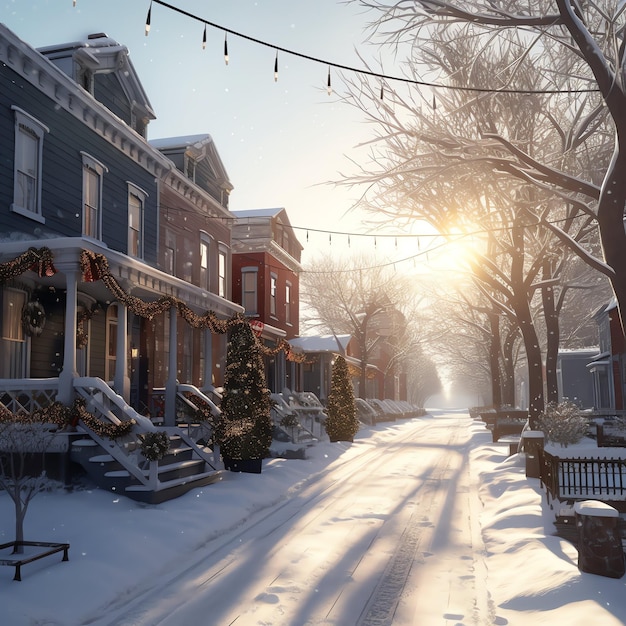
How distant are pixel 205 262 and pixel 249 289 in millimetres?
6892

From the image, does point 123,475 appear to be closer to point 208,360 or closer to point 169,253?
point 208,360

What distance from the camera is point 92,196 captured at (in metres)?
16.9


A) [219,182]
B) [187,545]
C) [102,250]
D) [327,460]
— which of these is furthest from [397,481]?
[219,182]

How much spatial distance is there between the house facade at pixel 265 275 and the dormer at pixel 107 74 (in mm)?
11457

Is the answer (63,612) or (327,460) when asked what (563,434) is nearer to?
(327,460)

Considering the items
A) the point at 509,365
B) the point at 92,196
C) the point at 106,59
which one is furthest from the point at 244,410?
the point at 509,365

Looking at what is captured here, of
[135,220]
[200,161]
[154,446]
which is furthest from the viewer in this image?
[200,161]

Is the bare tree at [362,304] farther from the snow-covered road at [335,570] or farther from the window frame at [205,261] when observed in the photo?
the snow-covered road at [335,570]

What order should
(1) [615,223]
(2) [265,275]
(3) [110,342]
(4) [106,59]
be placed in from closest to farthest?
(1) [615,223] → (4) [106,59] → (3) [110,342] → (2) [265,275]

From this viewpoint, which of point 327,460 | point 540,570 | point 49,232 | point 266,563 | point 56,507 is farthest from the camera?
point 327,460

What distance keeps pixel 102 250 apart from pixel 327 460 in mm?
10197

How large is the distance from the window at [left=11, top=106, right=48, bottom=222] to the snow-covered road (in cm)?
820

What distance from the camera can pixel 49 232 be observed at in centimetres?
1473

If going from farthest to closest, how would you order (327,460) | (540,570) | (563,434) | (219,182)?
→ (219,182)
(327,460)
(563,434)
(540,570)
